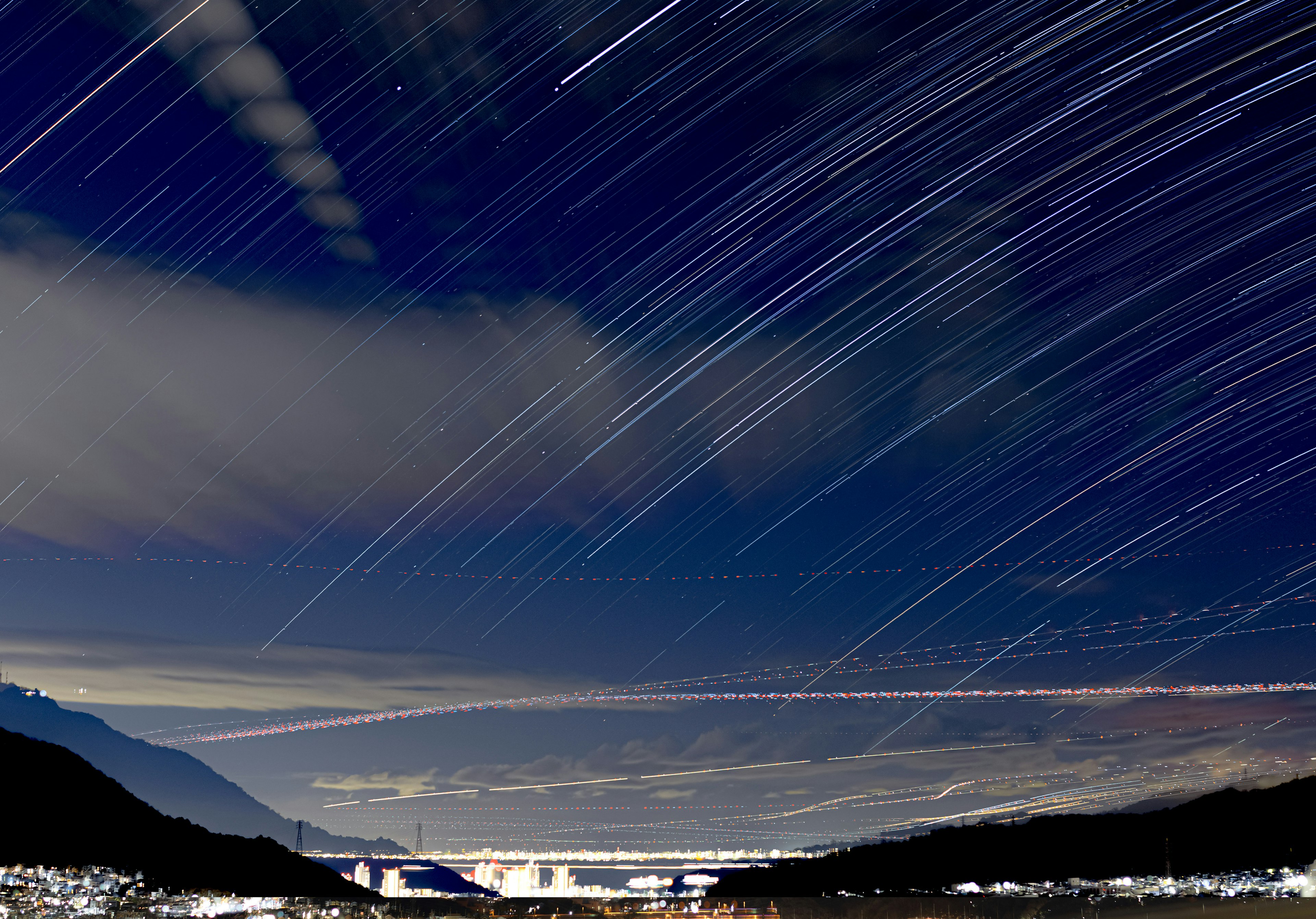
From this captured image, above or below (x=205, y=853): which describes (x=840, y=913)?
below

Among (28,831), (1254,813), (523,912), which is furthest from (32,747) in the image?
(1254,813)

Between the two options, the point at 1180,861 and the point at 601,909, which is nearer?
the point at 601,909

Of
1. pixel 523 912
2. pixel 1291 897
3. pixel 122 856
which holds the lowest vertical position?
pixel 1291 897

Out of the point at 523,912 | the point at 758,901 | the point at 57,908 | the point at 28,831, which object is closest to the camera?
the point at 57,908

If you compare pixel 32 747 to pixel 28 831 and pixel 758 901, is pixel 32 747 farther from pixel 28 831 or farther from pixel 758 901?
pixel 758 901

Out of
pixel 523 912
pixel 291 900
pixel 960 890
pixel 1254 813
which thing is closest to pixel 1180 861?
pixel 1254 813

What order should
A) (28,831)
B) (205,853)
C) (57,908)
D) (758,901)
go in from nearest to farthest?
(57,908), (28,831), (758,901), (205,853)
